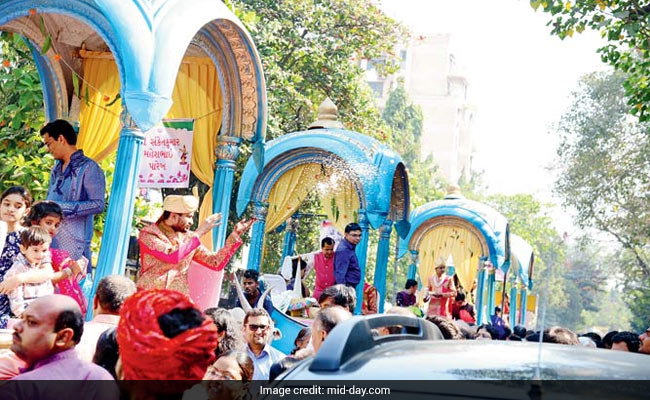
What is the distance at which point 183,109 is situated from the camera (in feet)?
27.3

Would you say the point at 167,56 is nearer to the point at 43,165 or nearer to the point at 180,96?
the point at 180,96

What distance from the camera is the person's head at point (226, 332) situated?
4776mm

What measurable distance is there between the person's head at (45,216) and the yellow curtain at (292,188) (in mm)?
7264

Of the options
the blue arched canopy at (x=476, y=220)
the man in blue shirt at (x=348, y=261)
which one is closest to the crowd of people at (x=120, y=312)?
the man in blue shirt at (x=348, y=261)

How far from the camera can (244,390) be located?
166 inches

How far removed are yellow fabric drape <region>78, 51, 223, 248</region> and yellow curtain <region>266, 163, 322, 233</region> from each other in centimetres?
417

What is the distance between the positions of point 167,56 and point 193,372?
4.06m

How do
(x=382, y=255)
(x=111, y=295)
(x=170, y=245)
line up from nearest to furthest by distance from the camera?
1. (x=111, y=295)
2. (x=170, y=245)
3. (x=382, y=255)

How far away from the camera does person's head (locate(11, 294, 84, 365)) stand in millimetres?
2932

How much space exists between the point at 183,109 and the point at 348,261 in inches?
114

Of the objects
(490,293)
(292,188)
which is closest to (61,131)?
(292,188)

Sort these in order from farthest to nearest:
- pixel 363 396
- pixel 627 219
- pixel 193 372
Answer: pixel 627 219 → pixel 193 372 → pixel 363 396

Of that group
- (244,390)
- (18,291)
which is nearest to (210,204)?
(18,291)

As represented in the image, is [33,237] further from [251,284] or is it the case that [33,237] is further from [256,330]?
[251,284]
